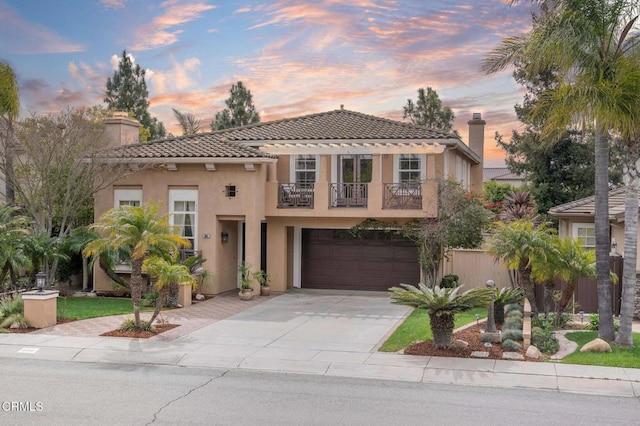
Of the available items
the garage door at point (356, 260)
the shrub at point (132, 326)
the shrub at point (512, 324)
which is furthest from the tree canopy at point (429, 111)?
the shrub at point (132, 326)

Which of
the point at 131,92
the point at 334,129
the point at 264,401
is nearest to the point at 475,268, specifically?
the point at 334,129

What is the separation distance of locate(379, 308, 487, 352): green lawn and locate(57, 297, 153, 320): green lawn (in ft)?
24.5

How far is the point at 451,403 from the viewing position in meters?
9.88

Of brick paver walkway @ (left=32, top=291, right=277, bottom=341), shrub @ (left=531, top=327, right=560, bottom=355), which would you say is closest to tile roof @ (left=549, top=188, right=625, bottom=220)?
shrub @ (left=531, top=327, right=560, bottom=355)

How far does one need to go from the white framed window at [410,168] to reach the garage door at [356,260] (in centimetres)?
208

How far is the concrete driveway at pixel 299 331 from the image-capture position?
13257 millimetres

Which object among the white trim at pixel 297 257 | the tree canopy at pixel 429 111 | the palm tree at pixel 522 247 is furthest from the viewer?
the tree canopy at pixel 429 111

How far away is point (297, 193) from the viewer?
22.9 meters

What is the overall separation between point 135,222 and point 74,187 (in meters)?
7.73

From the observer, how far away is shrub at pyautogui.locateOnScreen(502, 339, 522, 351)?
43.2ft

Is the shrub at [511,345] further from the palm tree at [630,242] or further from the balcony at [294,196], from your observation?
the balcony at [294,196]

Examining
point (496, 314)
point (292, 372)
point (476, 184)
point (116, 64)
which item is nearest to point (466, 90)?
point (476, 184)

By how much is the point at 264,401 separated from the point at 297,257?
48.0ft

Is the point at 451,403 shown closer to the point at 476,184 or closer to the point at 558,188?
the point at 476,184
